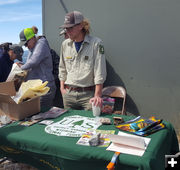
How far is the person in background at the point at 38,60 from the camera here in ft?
9.39

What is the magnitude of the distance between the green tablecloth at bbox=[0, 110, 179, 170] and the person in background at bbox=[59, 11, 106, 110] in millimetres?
664

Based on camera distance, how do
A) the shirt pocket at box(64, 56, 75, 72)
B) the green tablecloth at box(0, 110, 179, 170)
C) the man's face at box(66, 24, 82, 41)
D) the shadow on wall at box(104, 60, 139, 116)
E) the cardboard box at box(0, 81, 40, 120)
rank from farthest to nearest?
the shadow on wall at box(104, 60, 139, 116), the shirt pocket at box(64, 56, 75, 72), the man's face at box(66, 24, 82, 41), the cardboard box at box(0, 81, 40, 120), the green tablecloth at box(0, 110, 179, 170)

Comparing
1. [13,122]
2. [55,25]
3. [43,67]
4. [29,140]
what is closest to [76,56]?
[43,67]

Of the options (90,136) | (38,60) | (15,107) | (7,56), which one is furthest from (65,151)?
(7,56)

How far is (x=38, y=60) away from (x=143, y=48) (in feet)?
5.44

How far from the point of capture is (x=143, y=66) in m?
3.45

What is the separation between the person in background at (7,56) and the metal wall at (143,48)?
143 centimetres

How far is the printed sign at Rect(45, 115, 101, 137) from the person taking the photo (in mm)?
1675

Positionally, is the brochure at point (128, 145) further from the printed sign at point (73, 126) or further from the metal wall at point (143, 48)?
the metal wall at point (143, 48)

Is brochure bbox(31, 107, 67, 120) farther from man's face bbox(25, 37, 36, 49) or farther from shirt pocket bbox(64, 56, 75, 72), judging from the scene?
man's face bbox(25, 37, 36, 49)

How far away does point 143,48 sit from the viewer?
340 centimetres

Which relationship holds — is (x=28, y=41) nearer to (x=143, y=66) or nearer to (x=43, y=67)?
(x=43, y=67)

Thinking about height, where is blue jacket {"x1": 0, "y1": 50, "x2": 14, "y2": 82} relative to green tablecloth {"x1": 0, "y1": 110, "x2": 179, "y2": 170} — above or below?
above

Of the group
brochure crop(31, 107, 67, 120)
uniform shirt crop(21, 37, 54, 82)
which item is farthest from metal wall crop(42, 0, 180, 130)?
brochure crop(31, 107, 67, 120)
